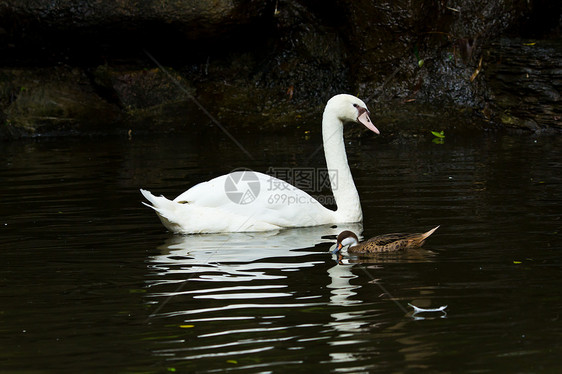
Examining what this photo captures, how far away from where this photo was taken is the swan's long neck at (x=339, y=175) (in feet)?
24.9

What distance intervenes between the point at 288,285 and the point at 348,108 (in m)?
3.07

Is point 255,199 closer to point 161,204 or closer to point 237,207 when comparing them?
point 237,207

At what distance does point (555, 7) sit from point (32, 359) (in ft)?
43.9

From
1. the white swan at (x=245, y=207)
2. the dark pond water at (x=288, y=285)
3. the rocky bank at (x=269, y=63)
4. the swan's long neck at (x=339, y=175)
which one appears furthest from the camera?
the rocky bank at (x=269, y=63)

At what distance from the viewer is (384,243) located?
6.16 meters

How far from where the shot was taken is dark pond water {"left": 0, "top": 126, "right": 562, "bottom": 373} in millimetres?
4078

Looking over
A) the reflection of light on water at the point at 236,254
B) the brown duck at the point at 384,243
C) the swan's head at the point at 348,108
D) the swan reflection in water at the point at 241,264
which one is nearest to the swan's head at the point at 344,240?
the brown duck at the point at 384,243

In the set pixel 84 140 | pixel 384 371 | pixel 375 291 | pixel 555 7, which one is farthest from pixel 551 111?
pixel 384 371

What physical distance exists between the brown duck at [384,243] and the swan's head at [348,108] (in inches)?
77.8

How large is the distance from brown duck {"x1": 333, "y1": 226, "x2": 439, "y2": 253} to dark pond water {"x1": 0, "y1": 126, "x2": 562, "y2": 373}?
0.30 feet

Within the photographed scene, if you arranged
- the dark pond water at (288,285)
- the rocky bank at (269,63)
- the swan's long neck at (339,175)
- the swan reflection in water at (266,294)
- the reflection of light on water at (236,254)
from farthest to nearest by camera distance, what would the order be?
the rocky bank at (269,63) < the swan's long neck at (339,175) < the reflection of light on water at (236,254) < the swan reflection in water at (266,294) < the dark pond water at (288,285)

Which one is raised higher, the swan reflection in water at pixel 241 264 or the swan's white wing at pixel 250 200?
the swan's white wing at pixel 250 200

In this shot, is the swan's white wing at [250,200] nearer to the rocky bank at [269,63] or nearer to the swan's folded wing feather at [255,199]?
the swan's folded wing feather at [255,199]

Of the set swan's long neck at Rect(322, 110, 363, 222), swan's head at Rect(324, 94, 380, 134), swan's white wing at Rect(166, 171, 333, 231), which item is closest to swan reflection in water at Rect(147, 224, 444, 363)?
swan's white wing at Rect(166, 171, 333, 231)
